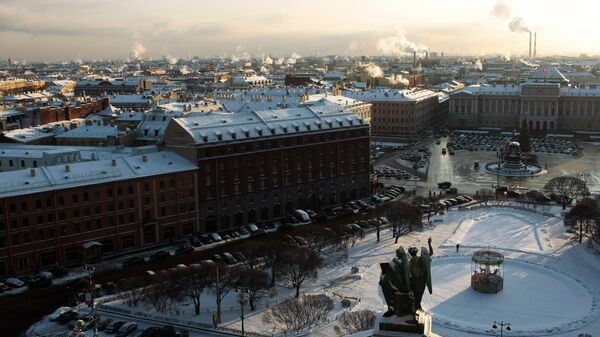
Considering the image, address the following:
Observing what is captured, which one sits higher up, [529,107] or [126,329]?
[529,107]

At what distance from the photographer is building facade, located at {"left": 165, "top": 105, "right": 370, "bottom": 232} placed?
70312 millimetres

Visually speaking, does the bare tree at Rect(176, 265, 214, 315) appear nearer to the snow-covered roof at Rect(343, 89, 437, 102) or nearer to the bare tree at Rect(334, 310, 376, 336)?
the bare tree at Rect(334, 310, 376, 336)

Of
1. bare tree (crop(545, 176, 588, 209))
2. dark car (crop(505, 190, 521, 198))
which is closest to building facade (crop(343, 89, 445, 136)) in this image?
dark car (crop(505, 190, 521, 198))

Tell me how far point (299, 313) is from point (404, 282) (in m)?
25.5

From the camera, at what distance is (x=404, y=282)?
18.7m

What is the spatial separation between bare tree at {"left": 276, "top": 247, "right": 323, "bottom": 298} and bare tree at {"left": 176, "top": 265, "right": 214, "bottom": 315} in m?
5.74

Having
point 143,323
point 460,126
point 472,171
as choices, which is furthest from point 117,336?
point 460,126

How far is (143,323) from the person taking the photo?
1805 inches

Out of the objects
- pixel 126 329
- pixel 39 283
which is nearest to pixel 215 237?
pixel 39 283

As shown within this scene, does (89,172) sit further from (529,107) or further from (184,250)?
(529,107)

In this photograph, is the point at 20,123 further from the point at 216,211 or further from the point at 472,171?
the point at 472,171

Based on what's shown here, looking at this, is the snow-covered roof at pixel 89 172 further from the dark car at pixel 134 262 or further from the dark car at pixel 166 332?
the dark car at pixel 166 332

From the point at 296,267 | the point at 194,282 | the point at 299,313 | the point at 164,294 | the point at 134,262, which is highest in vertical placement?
the point at 194,282

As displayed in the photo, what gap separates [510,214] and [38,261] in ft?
156
